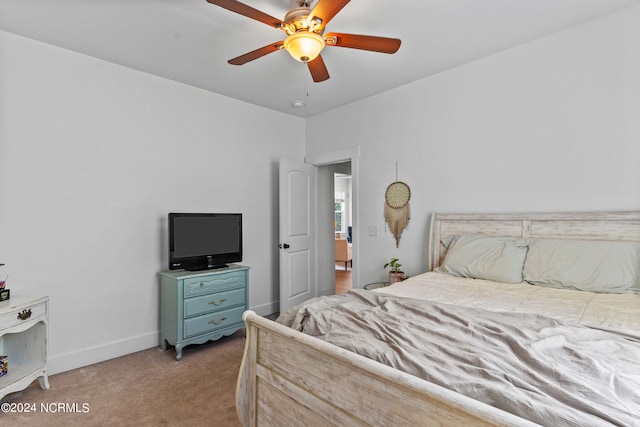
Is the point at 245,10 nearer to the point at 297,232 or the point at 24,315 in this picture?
the point at 24,315

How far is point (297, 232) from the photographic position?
418cm

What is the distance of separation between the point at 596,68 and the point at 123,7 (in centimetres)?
333

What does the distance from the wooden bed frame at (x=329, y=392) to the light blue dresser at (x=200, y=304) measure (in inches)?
62.2

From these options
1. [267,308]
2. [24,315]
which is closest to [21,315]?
[24,315]

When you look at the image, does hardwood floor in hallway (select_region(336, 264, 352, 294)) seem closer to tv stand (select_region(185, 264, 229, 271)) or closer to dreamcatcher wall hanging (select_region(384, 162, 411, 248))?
dreamcatcher wall hanging (select_region(384, 162, 411, 248))

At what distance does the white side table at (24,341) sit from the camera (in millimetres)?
2168

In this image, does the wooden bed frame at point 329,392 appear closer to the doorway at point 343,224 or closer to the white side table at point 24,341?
the white side table at point 24,341

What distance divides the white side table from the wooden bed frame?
1.74 m

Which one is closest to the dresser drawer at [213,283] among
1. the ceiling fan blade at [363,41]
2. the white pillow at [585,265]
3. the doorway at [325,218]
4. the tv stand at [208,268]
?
the tv stand at [208,268]

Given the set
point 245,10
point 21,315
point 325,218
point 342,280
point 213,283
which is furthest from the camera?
point 342,280

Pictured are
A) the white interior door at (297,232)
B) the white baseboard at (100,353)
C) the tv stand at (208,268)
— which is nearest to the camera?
the white baseboard at (100,353)

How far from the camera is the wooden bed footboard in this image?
2.85 feet

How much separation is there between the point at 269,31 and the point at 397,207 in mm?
2082

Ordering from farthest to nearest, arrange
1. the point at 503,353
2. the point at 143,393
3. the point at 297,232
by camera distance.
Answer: the point at 297,232 → the point at 143,393 → the point at 503,353
